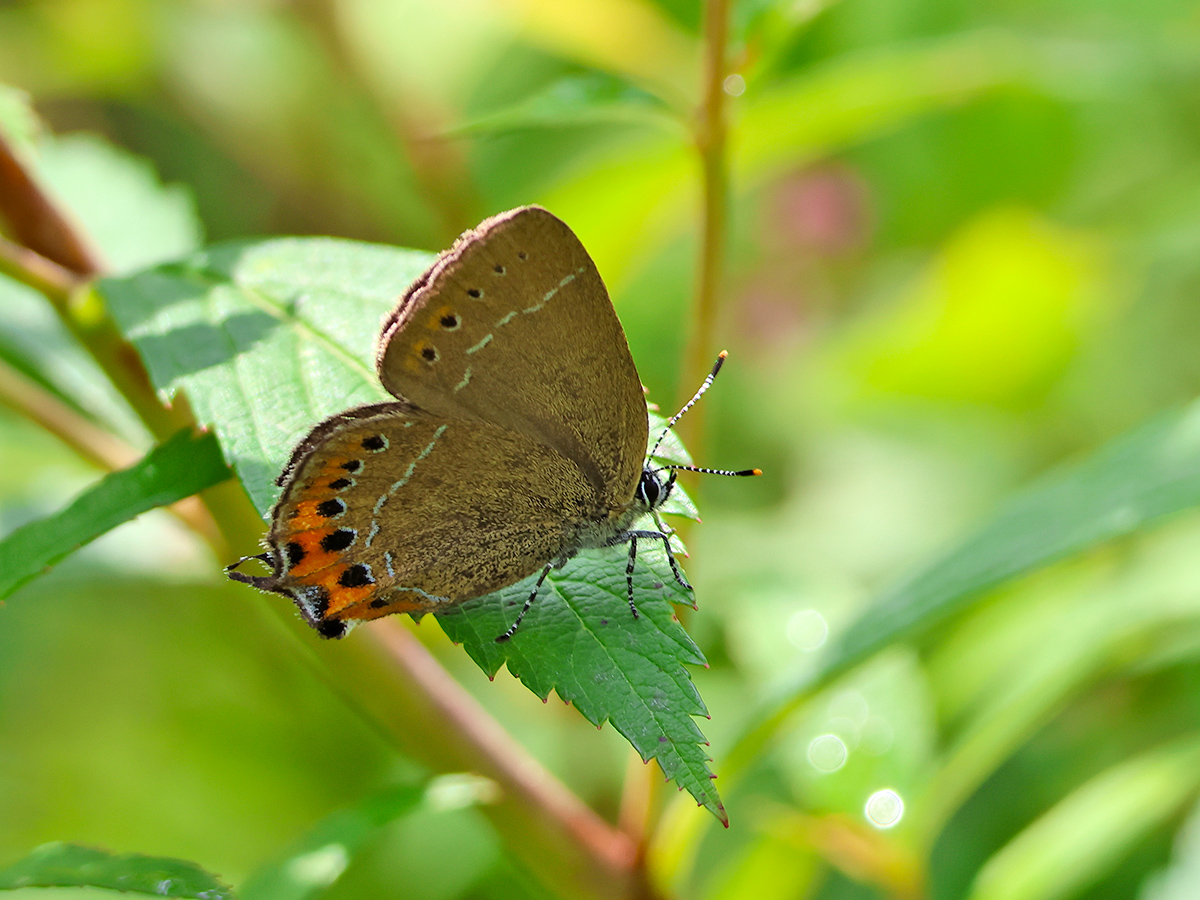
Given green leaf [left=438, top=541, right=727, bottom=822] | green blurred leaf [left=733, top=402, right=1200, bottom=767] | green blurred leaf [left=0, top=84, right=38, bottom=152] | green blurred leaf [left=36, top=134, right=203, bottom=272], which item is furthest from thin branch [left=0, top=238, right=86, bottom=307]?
green blurred leaf [left=733, top=402, right=1200, bottom=767]

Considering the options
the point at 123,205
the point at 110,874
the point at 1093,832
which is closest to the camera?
the point at 110,874

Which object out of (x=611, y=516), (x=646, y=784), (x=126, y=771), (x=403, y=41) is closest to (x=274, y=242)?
(x=611, y=516)

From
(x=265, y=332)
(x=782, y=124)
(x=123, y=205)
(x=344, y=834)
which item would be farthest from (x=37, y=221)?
(x=782, y=124)

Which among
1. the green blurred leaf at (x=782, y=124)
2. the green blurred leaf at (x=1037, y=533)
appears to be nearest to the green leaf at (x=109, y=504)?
the green blurred leaf at (x=1037, y=533)

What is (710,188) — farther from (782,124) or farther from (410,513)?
(782,124)

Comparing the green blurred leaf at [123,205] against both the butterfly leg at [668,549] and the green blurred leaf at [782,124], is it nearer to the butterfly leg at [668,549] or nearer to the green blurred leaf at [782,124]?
the green blurred leaf at [782,124]
